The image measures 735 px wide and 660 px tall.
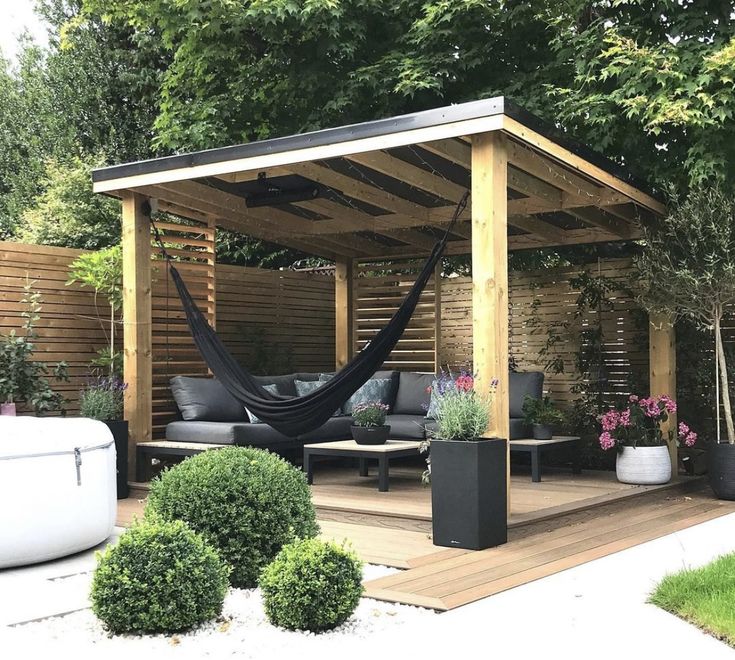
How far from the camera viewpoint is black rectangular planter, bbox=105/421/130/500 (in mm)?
6906

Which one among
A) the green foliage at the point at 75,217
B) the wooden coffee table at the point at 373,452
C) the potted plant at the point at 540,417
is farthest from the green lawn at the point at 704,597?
the green foliage at the point at 75,217

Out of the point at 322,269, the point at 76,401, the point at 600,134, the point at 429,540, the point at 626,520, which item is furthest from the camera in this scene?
the point at 322,269

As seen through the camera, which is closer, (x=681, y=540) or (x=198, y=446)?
(x=681, y=540)

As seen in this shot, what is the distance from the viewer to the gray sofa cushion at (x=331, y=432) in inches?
301

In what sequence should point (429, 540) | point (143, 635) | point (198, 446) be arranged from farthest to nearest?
point (198, 446)
point (429, 540)
point (143, 635)

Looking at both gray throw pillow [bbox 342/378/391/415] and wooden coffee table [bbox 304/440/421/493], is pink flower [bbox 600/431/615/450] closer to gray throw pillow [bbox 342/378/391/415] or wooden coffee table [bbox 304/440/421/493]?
wooden coffee table [bbox 304/440/421/493]

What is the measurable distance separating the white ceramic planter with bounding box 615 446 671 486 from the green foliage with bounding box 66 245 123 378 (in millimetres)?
4129

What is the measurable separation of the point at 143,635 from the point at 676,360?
5.87 metres

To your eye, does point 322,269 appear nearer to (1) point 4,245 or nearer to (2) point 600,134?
(2) point 600,134

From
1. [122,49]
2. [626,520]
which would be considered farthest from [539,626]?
[122,49]

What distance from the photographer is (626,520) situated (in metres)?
5.89

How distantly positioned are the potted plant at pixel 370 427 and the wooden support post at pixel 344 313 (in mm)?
3146

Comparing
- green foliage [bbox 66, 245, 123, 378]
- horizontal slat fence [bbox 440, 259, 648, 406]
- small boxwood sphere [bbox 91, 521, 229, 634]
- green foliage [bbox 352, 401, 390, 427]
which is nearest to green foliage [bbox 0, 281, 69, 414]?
green foliage [bbox 66, 245, 123, 378]

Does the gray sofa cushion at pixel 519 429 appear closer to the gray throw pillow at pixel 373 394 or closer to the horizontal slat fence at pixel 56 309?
the gray throw pillow at pixel 373 394
